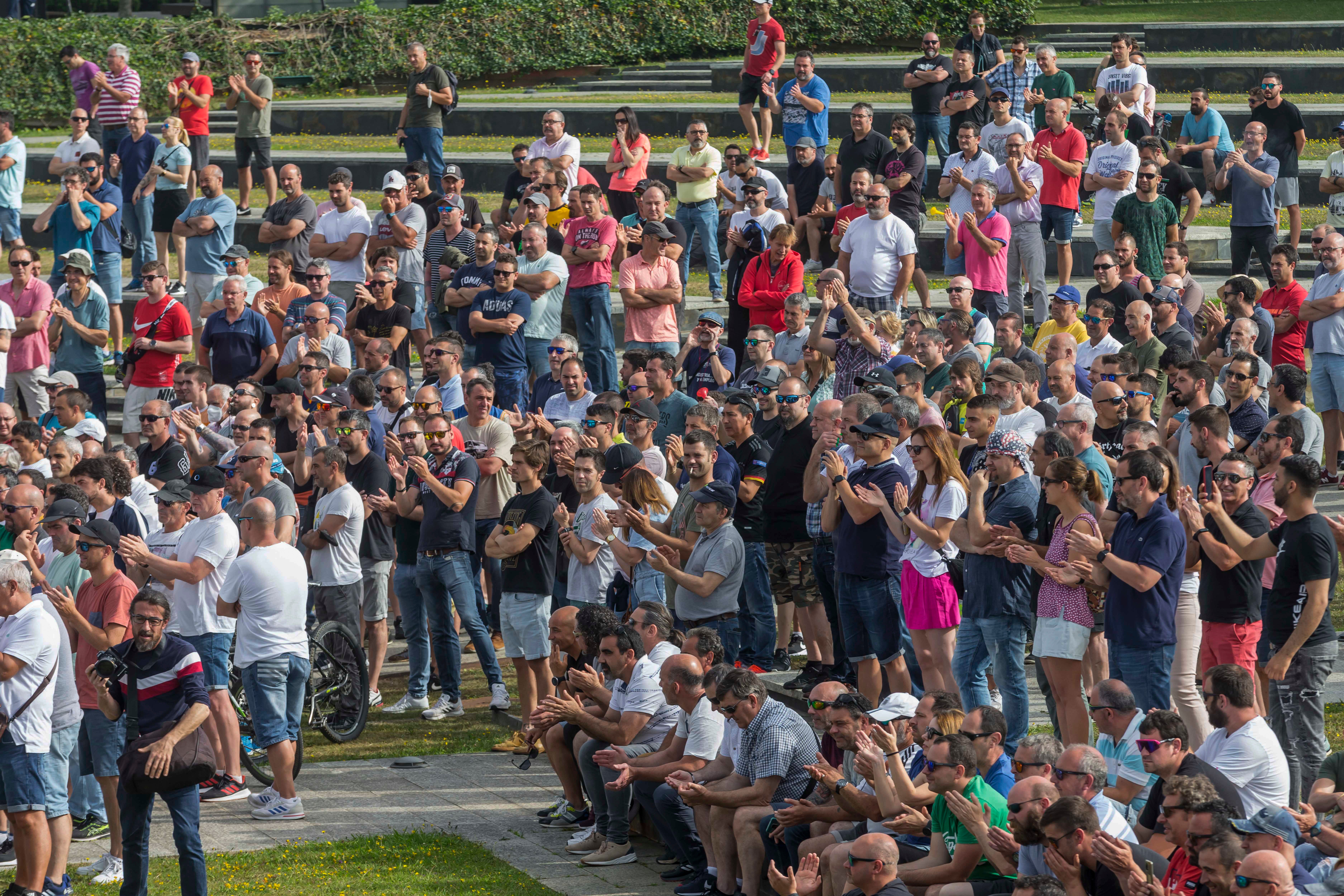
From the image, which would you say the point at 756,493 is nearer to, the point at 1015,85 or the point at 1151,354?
the point at 1151,354

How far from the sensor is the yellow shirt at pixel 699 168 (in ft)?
60.8

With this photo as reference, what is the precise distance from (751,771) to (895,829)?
1.18 m

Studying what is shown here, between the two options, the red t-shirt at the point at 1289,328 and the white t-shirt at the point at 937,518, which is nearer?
the white t-shirt at the point at 937,518

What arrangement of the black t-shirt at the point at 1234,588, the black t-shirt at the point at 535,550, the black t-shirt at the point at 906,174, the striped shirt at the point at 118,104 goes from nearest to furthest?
the black t-shirt at the point at 1234,588 < the black t-shirt at the point at 535,550 < the black t-shirt at the point at 906,174 < the striped shirt at the point at 118,104

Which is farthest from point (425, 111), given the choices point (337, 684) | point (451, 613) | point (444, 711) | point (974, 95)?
point (337, 684)

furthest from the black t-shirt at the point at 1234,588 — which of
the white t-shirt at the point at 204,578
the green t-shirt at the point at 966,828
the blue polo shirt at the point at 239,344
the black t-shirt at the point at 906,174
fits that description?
the blue polo shirt at the point at 239,344

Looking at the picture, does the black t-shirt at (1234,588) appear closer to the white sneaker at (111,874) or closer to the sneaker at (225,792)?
the sneaker at (225,792)

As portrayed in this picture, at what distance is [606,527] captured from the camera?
36.9 feet

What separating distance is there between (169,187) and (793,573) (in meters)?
12.3

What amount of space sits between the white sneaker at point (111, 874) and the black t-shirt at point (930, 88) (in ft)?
49.5

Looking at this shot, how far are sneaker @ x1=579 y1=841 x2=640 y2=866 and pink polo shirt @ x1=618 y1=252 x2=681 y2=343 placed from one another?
662 cm

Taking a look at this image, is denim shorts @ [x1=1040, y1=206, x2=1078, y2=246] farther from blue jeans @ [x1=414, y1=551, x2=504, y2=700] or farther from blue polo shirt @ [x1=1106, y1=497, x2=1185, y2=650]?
blue polo shirt @ [x1=1106, y1=497, x2=1185, y2=650]

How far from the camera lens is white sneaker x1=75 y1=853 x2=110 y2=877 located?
9930 mm

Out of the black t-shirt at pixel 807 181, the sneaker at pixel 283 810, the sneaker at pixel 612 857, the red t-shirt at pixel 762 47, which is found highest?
the red t-shirt at pixel 762 47
